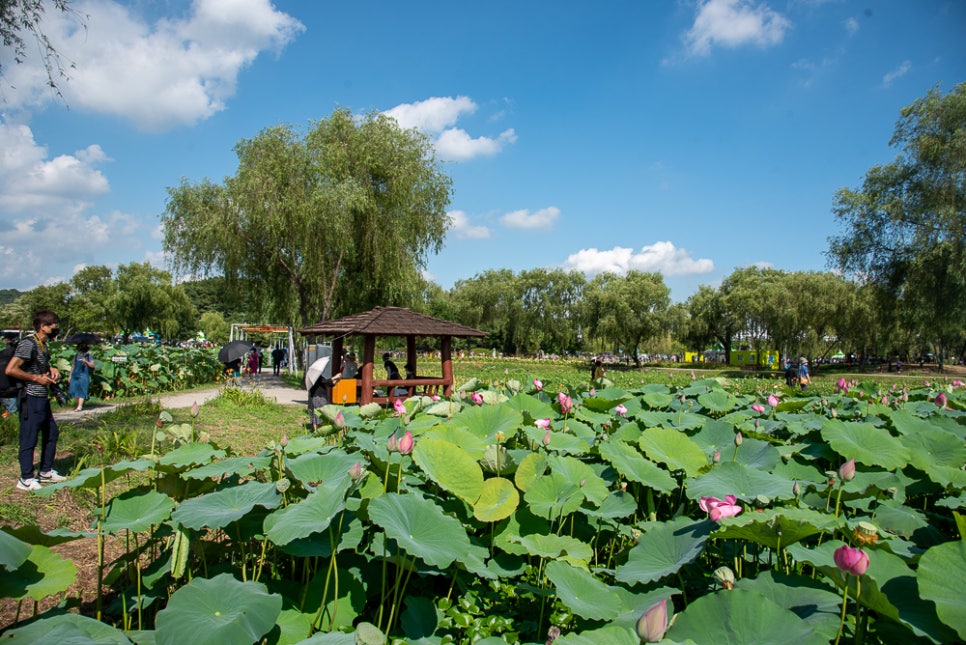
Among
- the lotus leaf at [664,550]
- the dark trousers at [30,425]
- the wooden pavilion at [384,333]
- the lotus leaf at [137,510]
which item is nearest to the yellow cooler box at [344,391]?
the wooden pavilion at [384,333]

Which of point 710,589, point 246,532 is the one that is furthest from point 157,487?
point 710,589

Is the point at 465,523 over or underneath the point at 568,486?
underneath

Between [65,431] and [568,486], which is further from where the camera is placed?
[65,431]

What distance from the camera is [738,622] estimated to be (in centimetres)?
109

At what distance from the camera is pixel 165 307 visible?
44188mm

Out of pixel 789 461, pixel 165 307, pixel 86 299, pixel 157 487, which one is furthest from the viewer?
pixel 86 299

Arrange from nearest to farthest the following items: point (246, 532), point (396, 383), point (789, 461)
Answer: point (246, 532) → point (789, 461) → point (396, 383)

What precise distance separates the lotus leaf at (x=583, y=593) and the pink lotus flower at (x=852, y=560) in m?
0.50

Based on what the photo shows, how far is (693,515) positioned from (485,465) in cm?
83

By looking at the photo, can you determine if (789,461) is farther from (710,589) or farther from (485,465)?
(485,465)

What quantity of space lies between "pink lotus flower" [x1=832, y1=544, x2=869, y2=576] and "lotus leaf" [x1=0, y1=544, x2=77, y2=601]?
170cm

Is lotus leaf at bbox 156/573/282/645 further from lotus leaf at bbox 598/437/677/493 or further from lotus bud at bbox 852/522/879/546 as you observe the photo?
lotus bud at bbox 852/522/879/546

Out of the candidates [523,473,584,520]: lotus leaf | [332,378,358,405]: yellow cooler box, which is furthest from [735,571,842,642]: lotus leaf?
[332,378,358,405]: yellow cooler box

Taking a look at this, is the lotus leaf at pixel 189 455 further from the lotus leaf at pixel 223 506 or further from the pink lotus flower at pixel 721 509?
the pink lotus flower at pixel 721 509
